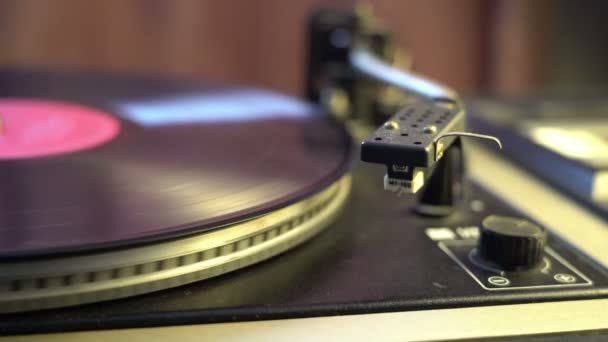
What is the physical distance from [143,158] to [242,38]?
2.68ft

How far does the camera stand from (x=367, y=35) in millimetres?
1061

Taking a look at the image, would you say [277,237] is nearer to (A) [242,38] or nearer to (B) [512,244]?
Result: (B) [512,244]

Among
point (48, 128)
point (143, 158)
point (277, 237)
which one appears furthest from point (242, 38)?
point (277, 237)

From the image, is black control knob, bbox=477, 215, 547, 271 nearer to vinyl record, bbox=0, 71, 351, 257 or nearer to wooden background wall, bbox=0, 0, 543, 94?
vinyl record, bbox=0, 71, 351, 257

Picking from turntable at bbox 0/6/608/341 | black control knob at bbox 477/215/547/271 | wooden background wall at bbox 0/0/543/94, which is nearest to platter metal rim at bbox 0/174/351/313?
turntable at bbox 0/6/608/341

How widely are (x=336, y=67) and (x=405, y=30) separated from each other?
49cm

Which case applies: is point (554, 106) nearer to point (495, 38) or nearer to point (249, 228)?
point (495, 38)

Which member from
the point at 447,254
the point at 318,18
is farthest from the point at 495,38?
the point at 447,254

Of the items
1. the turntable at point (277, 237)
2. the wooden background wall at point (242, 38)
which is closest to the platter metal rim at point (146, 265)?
the turntable at point (277, 237)

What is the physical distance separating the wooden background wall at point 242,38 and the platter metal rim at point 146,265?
0.90m

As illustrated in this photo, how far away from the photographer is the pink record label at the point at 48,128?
0.73 meters

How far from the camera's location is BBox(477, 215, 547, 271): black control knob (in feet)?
1.92

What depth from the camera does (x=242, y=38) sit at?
1467 millimetres

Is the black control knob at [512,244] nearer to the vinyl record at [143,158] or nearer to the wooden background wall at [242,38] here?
the vinyl record at [143,158]
